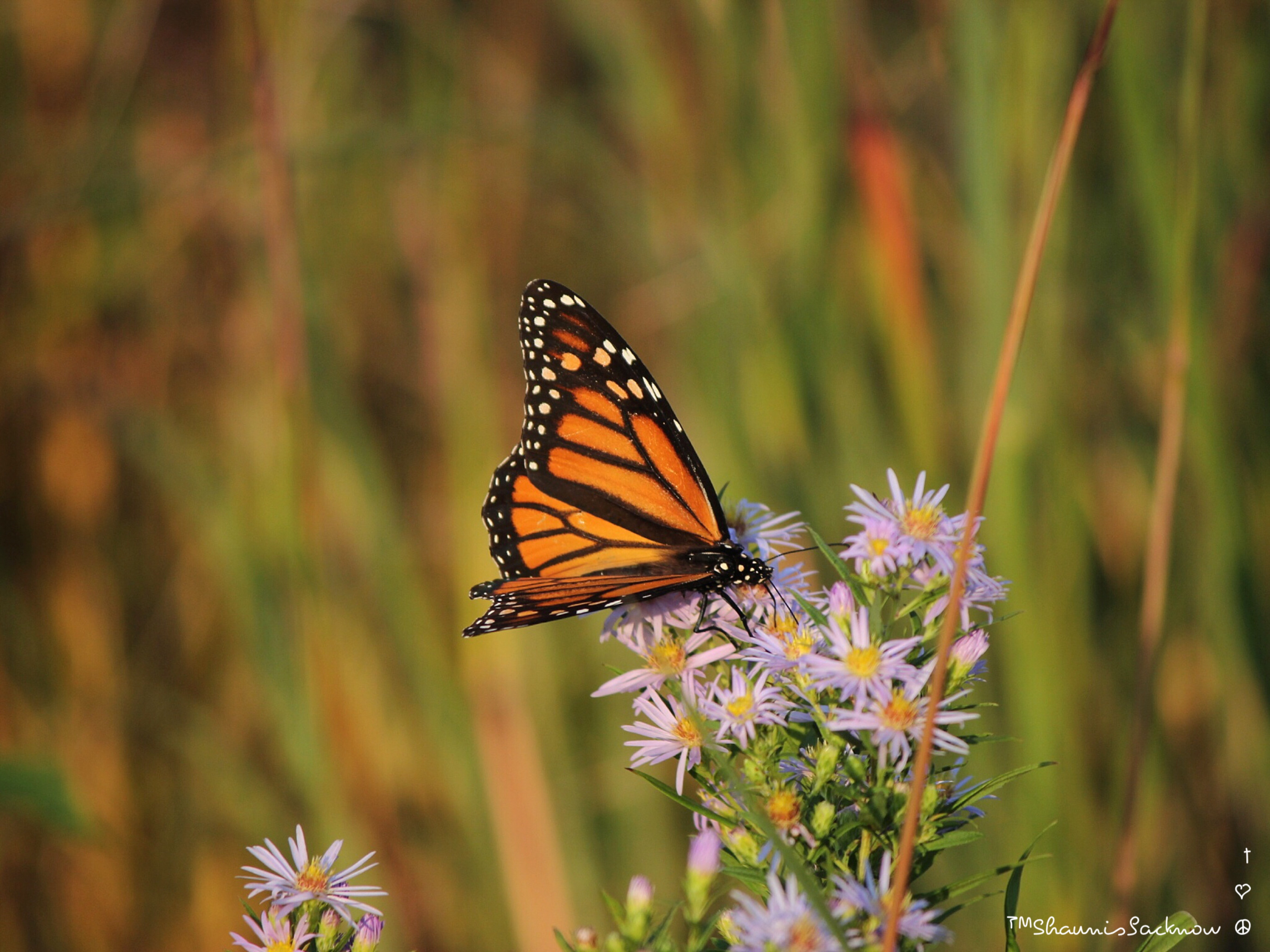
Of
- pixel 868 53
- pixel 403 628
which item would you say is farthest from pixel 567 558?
pixel 868 53

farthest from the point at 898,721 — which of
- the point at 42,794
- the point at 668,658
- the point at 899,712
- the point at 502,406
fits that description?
the point at 502,406

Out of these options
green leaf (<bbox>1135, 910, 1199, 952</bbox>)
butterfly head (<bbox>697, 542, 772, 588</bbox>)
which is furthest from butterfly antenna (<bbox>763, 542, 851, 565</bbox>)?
green leaf (<bbox>1135, 910, 1199, 952</bbox>)

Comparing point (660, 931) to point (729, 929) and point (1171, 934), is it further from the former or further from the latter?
point (1171, 934)

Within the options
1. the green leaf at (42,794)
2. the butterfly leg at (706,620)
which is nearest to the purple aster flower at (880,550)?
the butterfly leg at (706,620)

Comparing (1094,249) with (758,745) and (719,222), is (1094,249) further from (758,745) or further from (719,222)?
(758,745)

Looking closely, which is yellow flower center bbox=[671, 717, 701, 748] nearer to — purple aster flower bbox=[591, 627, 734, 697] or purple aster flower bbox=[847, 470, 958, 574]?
purple aster flower bbox=[591, 627, 734, 697]

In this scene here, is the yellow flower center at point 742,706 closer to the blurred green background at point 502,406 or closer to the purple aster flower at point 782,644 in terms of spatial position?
the purple aster flower at point 782,644
